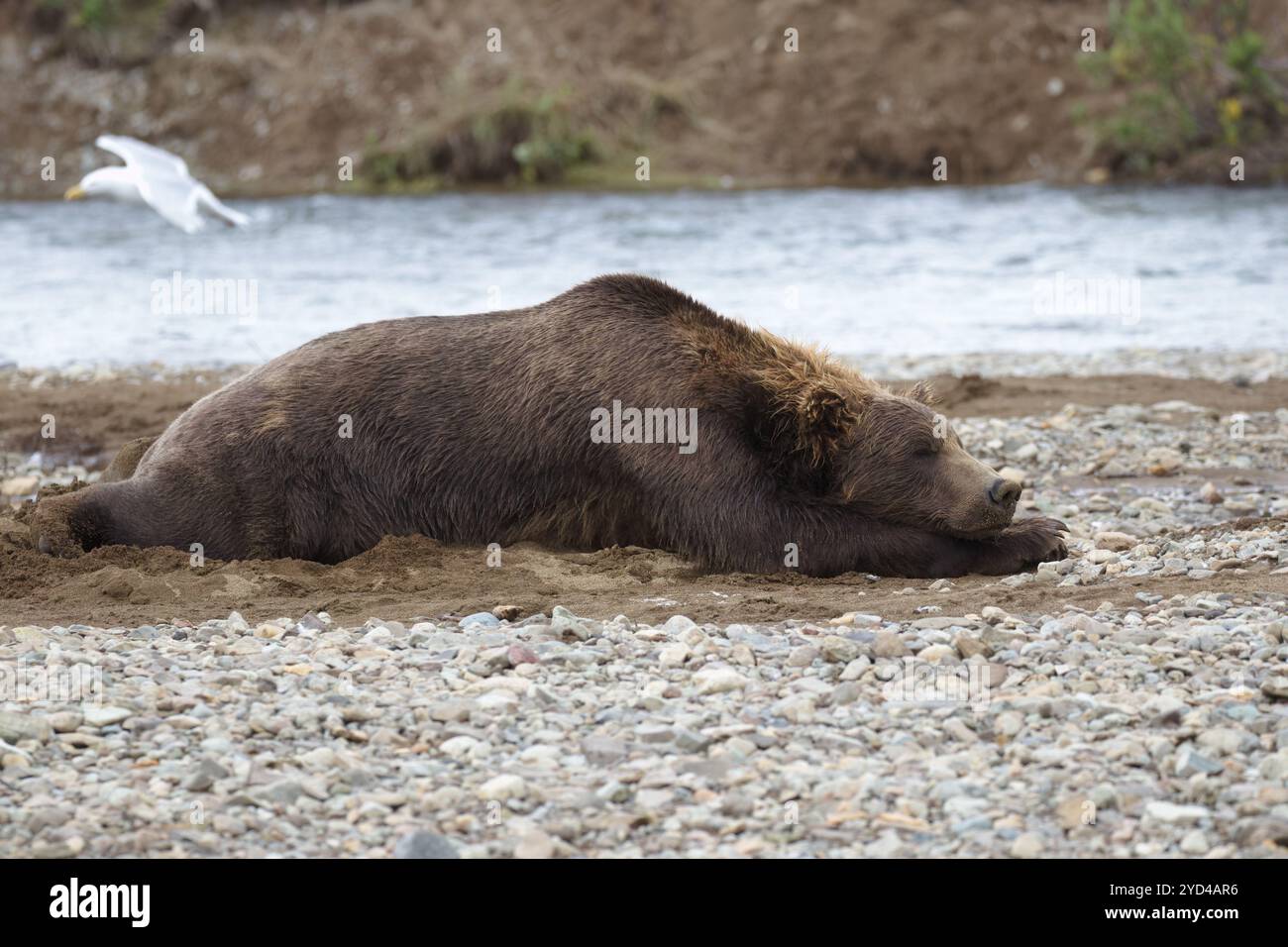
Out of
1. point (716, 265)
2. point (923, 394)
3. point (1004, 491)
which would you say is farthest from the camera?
point (716, 265)

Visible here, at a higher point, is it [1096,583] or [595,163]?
[595,163]

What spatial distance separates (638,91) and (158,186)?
59.8 ft

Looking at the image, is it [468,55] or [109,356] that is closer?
[109,356]

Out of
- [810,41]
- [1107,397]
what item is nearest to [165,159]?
[1107,397]

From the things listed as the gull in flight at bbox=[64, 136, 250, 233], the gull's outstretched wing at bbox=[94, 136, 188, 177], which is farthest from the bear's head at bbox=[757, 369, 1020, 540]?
the gull's outstretched wing at bbox=[94, 136, 188, 177]

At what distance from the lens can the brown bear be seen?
6.72 m

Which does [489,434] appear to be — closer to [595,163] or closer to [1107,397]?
[1107,397]

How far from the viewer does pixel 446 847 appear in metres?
3.84

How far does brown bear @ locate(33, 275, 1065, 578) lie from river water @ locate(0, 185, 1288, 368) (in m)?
6.48

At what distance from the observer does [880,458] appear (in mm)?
6793

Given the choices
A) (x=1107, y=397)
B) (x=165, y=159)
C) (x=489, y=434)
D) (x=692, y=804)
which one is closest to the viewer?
(x=692, y=804)

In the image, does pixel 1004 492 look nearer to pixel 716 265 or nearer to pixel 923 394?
pixel 923 394

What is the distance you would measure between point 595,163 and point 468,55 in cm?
451

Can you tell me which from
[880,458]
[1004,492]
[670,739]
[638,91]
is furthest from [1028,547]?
[638,91]
